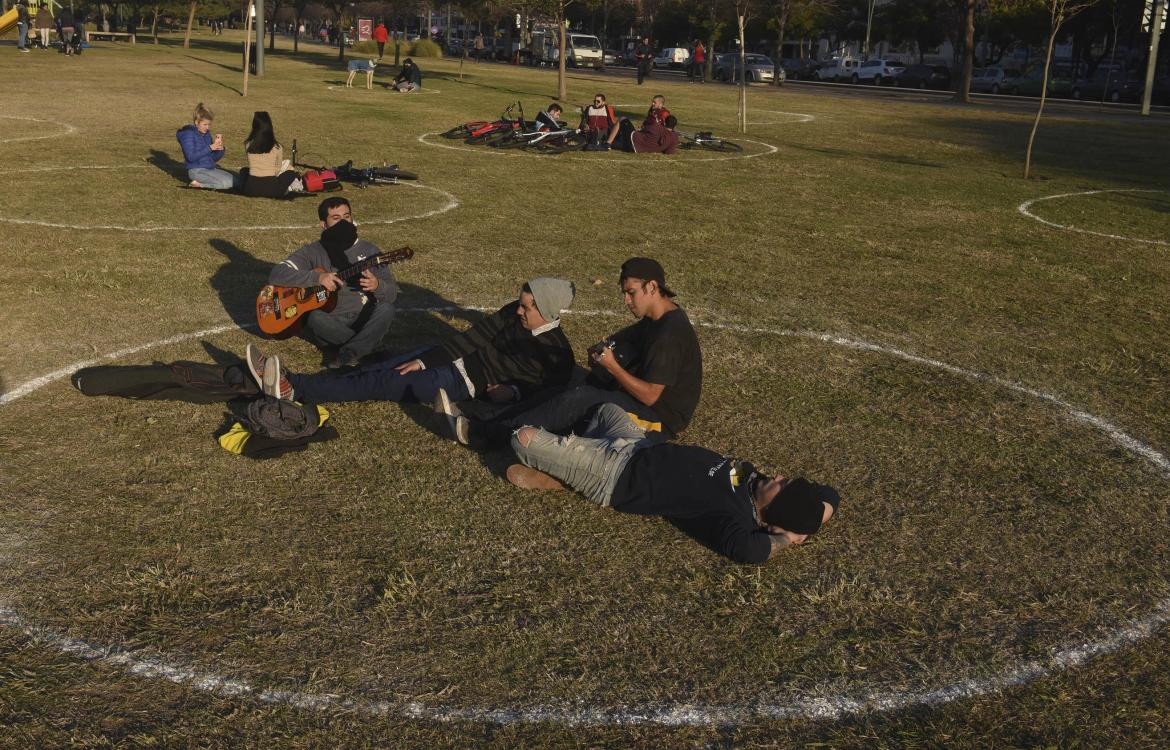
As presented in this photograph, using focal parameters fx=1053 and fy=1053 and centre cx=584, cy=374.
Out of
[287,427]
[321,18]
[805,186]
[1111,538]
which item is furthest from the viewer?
[321,18]

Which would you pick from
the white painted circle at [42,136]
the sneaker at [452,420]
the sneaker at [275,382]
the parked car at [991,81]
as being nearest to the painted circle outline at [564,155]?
the white painted circle at [42,136]

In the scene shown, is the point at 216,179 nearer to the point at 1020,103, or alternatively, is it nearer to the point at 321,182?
the point at 321,182

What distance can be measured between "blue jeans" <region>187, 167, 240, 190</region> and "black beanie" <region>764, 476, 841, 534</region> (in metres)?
12.3

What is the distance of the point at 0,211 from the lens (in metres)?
13.6

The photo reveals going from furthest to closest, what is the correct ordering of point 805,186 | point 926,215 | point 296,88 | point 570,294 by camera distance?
point 296,88 → point 805,186 → point 926,215 → point 570,294

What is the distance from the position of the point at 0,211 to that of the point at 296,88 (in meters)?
25.6

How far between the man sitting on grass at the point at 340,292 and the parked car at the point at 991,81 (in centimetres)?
5729

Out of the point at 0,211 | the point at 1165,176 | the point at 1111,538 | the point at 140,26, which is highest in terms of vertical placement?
the point at 140,26

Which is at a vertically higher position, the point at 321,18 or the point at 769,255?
the point at 321,18

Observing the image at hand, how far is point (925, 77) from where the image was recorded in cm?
6412

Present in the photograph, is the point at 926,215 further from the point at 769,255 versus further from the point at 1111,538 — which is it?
the point at 1111,538

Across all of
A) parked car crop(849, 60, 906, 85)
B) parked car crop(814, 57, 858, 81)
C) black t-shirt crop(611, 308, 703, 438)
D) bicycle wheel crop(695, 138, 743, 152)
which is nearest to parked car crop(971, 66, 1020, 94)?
parked car crop(849, 60, 906, 85)

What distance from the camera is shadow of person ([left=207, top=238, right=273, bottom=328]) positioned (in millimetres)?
9703

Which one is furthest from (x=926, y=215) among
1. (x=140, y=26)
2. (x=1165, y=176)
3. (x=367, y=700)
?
(x=140, y=26)
